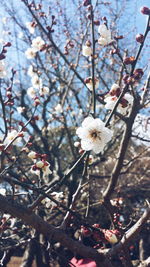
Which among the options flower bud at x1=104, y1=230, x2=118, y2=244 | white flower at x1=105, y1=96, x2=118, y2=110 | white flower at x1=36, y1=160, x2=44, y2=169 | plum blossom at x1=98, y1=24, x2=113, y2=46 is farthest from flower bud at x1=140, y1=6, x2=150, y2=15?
flower bud at x1=104, y1=230, x2=118, y2=244

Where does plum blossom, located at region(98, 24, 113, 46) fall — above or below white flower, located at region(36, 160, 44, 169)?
above

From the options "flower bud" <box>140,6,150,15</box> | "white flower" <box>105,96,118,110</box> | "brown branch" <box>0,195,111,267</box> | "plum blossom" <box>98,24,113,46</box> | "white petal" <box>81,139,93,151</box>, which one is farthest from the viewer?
"plum blossom" <box>98,24,113,46</box>

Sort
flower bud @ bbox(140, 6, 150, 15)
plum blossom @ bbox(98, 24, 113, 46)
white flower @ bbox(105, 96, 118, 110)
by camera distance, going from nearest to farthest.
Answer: flower bud @ bbox(140, 6, 150, 15) → white flower @ bbox(105, 96, 118, 110) → plum blossom @ bbox(98, 24, 113, 46)

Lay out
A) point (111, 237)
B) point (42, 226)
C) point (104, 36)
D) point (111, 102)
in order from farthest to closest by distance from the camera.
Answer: point (104, 36)
point (111, 102)
point (111, 237)
point (42, 226)

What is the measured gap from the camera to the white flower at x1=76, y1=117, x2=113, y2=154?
1.85 m

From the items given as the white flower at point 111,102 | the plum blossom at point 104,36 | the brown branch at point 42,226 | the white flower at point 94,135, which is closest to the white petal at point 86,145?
the white flower at point 94,135

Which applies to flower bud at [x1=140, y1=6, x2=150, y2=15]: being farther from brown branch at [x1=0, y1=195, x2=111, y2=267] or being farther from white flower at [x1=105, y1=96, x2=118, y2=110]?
brown branch at [x1=0, y1=195, x2=111, y2=267]

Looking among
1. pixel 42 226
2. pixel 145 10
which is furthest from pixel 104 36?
pixel 42 226

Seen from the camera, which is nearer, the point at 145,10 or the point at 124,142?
the point at 145,10

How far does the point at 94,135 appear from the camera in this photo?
190cm

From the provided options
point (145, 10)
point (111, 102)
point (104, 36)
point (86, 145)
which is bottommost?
point (86, 145)

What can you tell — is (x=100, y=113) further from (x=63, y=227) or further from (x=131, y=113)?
(x=63, y=227)

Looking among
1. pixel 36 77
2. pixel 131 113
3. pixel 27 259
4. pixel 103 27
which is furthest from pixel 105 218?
pixel 103 27

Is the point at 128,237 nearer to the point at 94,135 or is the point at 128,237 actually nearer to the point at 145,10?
the point at 94,135
